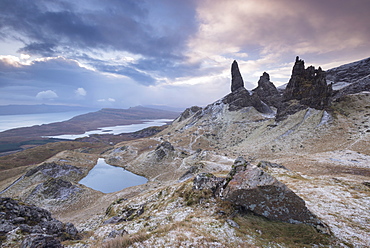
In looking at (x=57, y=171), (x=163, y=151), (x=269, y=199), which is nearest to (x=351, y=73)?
(x=163, y=151)

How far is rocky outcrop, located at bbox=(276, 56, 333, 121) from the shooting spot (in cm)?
6750

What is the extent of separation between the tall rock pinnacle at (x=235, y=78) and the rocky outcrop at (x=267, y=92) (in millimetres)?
16498

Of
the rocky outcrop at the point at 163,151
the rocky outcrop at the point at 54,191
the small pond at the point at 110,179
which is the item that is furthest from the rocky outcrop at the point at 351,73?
the rocky outcrop at the point at 54,191

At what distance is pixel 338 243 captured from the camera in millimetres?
9062

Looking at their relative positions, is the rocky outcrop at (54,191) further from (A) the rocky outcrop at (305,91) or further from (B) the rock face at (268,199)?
(A) the rocky outcrop at (305,91)

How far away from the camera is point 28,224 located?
1451 cm

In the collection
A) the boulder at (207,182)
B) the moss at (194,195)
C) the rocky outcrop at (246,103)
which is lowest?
the moss at (194,195)

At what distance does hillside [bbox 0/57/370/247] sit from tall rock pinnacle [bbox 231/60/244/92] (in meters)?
49.0

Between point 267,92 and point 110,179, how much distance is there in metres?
143

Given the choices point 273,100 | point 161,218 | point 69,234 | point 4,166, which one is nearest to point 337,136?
point 161,218

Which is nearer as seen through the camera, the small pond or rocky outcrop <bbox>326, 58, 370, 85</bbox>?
the small pond

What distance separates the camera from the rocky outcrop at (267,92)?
131 metres

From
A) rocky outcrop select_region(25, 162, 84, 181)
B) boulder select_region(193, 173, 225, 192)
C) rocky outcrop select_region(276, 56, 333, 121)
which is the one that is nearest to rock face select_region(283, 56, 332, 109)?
rocky outcrop select_region(276, 56, 333, 121)

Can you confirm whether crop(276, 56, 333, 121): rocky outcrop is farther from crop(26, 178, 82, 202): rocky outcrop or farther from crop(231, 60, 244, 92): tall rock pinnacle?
crop(26, 178, 82, 202): rocky outcrop
